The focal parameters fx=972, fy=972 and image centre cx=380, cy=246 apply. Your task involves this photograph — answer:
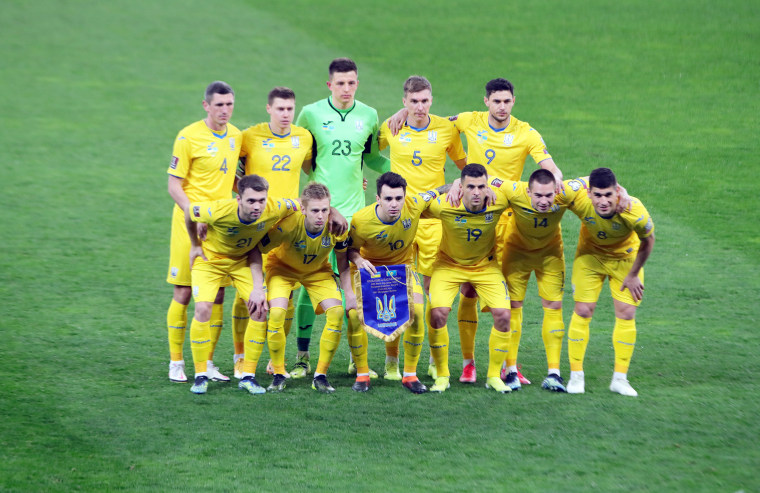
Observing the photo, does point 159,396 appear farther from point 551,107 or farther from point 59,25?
point 59,25

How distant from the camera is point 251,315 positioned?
759cm

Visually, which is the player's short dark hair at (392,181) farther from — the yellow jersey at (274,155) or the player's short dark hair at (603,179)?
the player's short dark hair at (603,179)

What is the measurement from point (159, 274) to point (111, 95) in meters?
7.19

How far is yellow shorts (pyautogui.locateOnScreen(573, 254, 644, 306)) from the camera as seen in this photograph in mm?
7680

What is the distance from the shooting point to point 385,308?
7664 millimetres

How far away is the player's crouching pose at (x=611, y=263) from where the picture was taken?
24.0 ft

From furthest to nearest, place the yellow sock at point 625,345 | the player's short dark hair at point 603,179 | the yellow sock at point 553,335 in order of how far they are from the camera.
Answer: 1. the yellow sock at point 553,335
2. the yellow sock at point 625,345
3. the player's short dark hair at point 603,179

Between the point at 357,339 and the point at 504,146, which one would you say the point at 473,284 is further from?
the point at 504,146

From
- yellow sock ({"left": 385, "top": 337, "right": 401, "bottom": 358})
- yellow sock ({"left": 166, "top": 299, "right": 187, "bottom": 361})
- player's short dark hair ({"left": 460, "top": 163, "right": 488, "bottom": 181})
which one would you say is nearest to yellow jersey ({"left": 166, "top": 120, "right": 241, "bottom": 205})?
yellow sock ({"left": 166, "top": 299, "right": 187, "bottom": 361})

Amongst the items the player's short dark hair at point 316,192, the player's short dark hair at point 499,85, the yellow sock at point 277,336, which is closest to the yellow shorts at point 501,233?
the player's short dark hair at point 499,85

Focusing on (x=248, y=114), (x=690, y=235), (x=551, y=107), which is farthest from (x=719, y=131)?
(x=248, y=114)

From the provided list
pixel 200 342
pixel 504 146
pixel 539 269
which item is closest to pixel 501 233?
pixel 539 269

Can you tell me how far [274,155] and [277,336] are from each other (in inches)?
60.1

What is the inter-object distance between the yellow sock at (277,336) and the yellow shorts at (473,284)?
1215 millimetres
